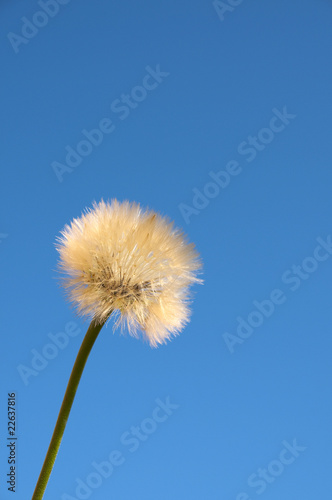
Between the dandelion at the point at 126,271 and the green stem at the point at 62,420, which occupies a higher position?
the dandelion at the point at 126,271

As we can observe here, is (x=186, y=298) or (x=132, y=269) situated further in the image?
(x=186, y=298)

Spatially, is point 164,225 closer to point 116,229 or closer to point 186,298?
point 116,229

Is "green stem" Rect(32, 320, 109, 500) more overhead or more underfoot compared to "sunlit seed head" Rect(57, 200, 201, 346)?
more underfoot

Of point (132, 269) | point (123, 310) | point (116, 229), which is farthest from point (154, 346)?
point (116, 229)

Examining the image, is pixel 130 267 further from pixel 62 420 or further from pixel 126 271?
pixel 62 420

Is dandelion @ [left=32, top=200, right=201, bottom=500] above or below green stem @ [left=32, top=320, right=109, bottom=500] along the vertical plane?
above

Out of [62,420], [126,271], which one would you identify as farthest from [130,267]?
[62,420]
